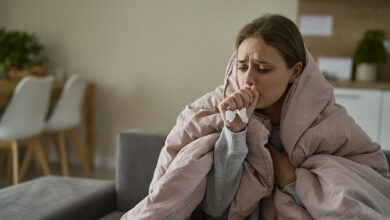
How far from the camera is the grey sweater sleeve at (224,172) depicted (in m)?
1.25

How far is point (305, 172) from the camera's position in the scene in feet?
4.26

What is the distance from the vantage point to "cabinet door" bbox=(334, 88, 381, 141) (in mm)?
3084

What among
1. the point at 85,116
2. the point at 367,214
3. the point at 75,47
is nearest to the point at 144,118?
the point at 85,116

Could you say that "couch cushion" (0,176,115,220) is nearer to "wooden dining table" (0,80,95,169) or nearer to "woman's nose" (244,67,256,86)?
"woman's nose" (244,67,256,86)

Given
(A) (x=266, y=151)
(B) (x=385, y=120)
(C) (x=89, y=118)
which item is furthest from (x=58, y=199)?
(C) (x=89, y=118)

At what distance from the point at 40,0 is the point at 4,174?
1714 mm

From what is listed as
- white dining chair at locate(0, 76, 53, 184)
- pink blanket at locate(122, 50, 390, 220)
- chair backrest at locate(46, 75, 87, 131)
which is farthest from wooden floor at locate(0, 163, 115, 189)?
pink blanket at locate(122, 50, 390, 220)

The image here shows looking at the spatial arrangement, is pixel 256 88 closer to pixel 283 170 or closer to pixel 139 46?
pixel 283 170

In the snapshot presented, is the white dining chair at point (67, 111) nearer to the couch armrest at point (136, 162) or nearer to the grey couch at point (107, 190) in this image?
the grey couch at point (107, 190)

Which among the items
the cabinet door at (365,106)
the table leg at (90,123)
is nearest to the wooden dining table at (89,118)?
the table leg at (90,123)

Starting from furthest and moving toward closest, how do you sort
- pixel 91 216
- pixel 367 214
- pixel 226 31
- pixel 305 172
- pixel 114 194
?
pixel 226 31, pixel 114 194, pixel 91 216, pixel 305 172, pixel 367 214

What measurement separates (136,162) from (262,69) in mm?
735

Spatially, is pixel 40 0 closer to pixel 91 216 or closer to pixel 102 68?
pixel 102 68

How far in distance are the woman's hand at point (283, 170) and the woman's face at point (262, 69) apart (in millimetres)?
172
